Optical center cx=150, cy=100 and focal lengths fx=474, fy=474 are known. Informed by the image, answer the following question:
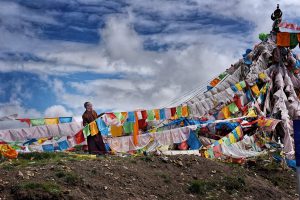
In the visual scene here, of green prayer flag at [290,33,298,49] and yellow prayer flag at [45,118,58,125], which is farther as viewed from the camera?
green prayer flag at [290,33,298,49]

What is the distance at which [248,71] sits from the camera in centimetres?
2789

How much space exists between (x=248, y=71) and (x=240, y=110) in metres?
4.23

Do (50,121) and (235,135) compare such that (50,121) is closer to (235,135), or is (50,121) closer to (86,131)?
(86,131)

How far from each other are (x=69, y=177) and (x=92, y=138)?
6.64m

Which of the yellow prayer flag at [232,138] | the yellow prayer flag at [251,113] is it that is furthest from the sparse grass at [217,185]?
the yellow prayer flag at [251,113]

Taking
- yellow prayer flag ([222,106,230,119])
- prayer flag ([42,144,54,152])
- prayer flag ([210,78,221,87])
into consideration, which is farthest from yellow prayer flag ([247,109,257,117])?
prayer flag ([42,144,54,152])

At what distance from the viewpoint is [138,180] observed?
513 inches

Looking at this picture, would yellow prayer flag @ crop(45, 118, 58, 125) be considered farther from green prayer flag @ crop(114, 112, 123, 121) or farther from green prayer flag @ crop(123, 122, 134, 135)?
green prayer flag @ crop(123, 122, 134, 135)

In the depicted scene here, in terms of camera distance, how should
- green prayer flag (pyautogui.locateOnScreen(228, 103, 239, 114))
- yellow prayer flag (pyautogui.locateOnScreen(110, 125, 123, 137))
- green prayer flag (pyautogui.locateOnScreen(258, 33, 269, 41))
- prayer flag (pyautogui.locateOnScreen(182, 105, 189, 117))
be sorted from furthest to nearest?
1. green prayer flag (pyautogui.locateOnScreen(258, 33, 269, 41))
2. green prayer flag (pyautogui.locateOnScreen(228, 103, 239, 114))
3. prayer flag (pyautogui.locateOnScreen(182, 105, 189, 117))
4. yellow prayer flag (pyautogui.locateOnScreen(110, 125, 123, 137))

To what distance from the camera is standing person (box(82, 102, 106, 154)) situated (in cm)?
1841

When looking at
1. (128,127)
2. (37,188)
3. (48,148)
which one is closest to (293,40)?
(128,127)

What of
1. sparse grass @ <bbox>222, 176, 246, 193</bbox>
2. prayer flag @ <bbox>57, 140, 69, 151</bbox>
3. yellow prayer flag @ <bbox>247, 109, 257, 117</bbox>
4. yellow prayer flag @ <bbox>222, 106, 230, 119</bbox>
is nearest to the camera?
sparse grass @ <bbox>222, 176, 246, 193</bbox>

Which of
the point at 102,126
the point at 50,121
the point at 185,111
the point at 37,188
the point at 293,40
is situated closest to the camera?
the point at 37,188

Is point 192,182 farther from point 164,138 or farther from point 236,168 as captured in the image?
point 164,138
